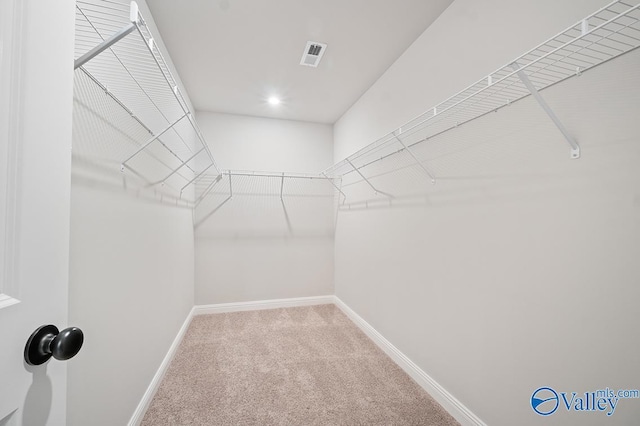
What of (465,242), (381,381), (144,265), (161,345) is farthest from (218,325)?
(465,242)

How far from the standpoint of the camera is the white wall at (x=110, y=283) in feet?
3.05

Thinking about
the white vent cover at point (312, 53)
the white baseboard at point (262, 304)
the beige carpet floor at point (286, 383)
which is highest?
the white vent cover at point (312, 53)

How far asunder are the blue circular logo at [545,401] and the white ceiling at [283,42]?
209 centimetres

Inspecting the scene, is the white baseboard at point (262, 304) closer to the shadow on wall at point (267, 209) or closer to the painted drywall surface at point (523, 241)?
the shadow on wall at point (267, 209)

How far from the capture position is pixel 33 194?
43 cm

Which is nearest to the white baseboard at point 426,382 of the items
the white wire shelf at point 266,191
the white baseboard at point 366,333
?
the white baseboard at point 366,333

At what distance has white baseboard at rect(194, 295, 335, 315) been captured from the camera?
2.94 metres

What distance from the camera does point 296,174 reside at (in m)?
3.23

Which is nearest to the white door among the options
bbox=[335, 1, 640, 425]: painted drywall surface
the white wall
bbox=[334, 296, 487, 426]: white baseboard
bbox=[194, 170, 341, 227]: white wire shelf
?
the white wall

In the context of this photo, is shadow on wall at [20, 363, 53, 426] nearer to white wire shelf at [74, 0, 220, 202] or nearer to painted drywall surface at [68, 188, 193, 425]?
painted drywall surface at [68, 188, 193, 425]

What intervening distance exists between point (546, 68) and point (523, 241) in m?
0.70

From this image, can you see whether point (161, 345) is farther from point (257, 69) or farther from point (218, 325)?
point (257, 69)

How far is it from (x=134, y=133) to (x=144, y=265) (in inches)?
30.1

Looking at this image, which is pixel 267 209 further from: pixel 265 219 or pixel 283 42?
pixel 283 42
